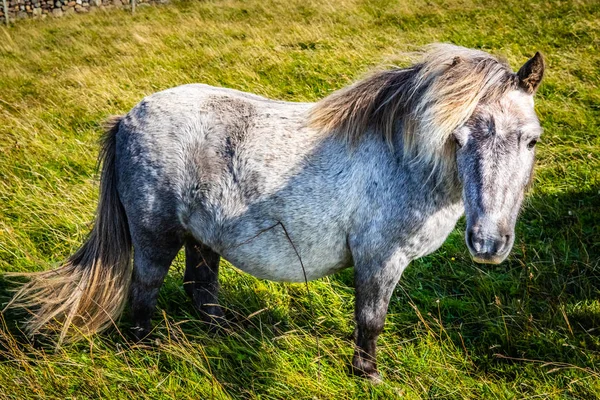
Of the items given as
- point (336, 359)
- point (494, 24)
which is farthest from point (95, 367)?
point (494, 24)

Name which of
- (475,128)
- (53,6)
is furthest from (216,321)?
(53,6)

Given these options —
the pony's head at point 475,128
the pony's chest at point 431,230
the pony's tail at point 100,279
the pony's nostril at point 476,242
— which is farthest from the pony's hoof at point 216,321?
the pony's nostril at point 476,242

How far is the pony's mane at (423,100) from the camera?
2402mm

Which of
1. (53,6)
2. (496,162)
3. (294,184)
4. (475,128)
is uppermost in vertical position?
(475,128)

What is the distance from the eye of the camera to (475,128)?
2.36 meters

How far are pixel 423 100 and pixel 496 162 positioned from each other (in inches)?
20.4

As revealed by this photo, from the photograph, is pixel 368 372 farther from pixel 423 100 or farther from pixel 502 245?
pixel 423 100

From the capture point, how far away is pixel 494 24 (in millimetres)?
10031

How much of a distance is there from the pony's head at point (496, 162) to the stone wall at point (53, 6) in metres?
16.6

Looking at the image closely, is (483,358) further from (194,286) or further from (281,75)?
(281,75)

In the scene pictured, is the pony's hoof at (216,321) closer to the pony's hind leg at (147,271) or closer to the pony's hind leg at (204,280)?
the pony's hind leg at (204,280)

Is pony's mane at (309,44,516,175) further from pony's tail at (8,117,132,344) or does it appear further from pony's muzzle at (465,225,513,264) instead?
pony's tail at (8,117,132,344)

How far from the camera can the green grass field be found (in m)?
2.94

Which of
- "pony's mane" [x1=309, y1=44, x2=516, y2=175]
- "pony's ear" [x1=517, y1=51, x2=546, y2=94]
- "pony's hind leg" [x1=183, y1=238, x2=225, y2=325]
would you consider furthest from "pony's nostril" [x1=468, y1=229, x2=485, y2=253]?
"pony's hind leg" [x1=183, y1=238, x2=225, y2=325]
